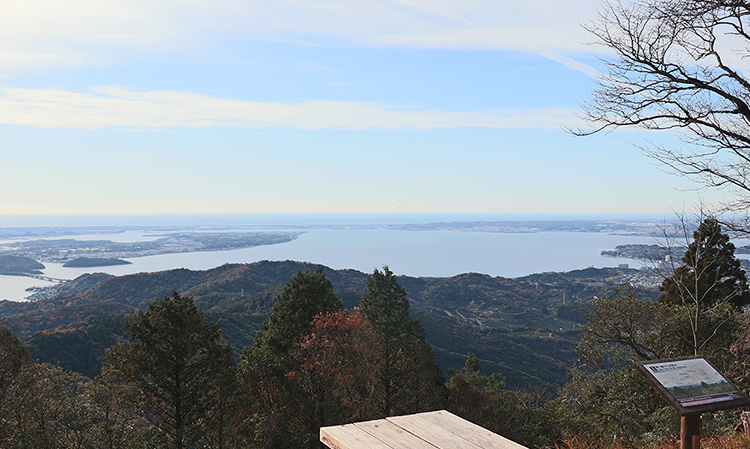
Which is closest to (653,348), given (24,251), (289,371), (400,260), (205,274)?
(289,371)

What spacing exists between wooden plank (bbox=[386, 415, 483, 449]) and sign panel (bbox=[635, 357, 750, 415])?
1.48 m

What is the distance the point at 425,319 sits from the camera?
203 ft

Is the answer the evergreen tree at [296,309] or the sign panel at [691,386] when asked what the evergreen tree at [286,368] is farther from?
the sign panel at [691,386]

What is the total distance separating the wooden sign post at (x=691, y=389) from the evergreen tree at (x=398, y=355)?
49.6 feet

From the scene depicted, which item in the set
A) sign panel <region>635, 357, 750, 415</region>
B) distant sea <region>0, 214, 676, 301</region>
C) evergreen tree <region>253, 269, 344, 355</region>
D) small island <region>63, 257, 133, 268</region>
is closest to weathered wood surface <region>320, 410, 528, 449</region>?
sign panel <region>635, 357, 750, 415</region>

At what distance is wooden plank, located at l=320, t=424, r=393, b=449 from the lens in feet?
8.18

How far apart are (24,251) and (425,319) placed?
13623cm

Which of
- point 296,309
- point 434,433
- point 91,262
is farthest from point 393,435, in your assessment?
point 91,262

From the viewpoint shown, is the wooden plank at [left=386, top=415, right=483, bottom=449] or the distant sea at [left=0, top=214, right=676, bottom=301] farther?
the distant sea at [left=0, top=214, right=676, bottom=301]

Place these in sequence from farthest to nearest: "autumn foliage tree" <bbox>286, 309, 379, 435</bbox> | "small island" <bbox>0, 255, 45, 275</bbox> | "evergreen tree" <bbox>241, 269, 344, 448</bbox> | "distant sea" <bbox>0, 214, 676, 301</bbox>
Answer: "distant sea" <bbox>0, 214, 676, 301</bbox> < "small island" <bbox>0, 255, 45, 275</bbox> < "autumn foliage tree" <bbox>286, 309, 379, 435</bbox> < "evergreen tree" <bbox>241, 269, 344, 448</bbox>

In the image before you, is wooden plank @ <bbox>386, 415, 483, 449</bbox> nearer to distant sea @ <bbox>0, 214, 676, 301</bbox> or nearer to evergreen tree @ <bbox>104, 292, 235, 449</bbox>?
evergreen tree @ <bbox>104, 292, 235, 449</bbox>

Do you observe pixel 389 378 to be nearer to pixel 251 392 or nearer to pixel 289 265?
pixel 251 392

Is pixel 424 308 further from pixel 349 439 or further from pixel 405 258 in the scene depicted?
pixel 349 439

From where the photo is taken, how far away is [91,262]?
125 metres
